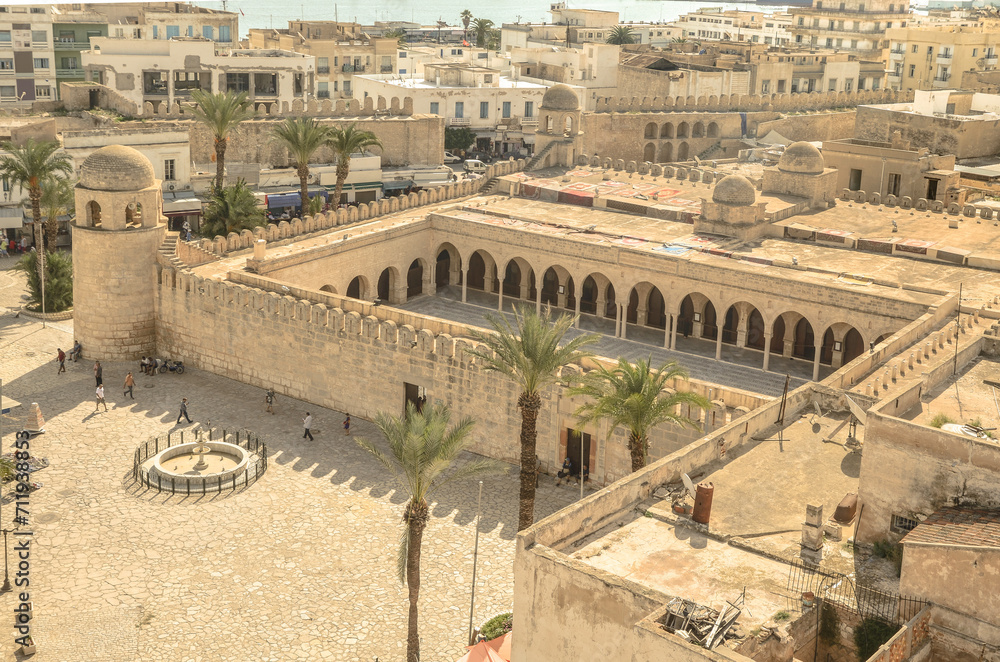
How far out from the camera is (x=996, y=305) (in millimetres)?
35719

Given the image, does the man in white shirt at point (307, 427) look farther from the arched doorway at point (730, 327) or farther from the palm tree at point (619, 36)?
the palm tree at point (619, 36)

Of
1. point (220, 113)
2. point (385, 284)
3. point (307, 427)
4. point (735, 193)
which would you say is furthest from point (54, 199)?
point (735, 193)

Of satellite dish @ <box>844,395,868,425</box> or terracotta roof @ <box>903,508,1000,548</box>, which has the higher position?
terracotta roof @ <box>903,508,1000,548</box>

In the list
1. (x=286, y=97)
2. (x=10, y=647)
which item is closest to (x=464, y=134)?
(x=286, y=97)

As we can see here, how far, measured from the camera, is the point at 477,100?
71562 millimetres

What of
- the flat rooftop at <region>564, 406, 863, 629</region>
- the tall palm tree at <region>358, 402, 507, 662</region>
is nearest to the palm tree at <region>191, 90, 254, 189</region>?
the tall palm tree at <region>358, 402, 507, 662</region>

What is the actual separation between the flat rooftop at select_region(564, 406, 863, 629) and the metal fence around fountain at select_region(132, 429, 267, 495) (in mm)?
13513

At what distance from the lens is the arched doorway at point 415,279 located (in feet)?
156

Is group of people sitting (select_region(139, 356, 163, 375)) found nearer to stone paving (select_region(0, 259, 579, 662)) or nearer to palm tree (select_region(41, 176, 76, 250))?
stone paving (select_region(0, 259, 579, 662))

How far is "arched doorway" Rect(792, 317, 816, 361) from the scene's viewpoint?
40.3 metres

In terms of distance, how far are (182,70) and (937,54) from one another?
5563 cm

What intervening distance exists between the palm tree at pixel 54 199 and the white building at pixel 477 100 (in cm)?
2773

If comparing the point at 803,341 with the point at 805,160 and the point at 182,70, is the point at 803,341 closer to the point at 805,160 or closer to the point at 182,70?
the point at 805,160

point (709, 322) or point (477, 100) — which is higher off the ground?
point (477, 100)
